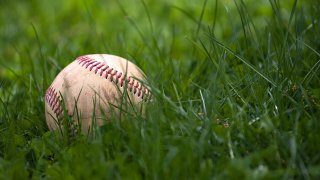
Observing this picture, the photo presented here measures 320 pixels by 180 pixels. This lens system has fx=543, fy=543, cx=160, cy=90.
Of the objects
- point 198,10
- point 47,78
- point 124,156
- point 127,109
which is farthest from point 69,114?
point 198,10

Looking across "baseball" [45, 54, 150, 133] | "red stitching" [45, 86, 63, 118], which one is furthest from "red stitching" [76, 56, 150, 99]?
"red stitching" [45, 86, 63, 118]

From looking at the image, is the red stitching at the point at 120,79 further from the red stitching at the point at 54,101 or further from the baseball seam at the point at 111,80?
the red stitching at the point at 54,101

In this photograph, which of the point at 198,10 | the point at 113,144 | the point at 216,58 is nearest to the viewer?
the point at 113,144

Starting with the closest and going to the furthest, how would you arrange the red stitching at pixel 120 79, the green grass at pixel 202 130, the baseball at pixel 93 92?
the green grass at pixel 202 130 < the baseball at pixel 93 92 < the red stitching at pixel 120 79

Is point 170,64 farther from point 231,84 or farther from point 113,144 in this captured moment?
point 113,144

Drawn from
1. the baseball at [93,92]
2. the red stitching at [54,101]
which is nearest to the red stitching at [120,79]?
the baseball at [93,92]

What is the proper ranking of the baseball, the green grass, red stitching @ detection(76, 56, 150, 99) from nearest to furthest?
1. the green grass
2. the baseball
3. red stitching @ detection(76, 56, 150, 99)

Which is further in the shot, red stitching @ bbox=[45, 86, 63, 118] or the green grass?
red stitching @ bbox=[45, 86, 63, 118]

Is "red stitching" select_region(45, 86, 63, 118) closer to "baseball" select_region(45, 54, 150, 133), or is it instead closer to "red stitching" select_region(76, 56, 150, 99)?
"baseball" select_region(45, 54, 150, 133)

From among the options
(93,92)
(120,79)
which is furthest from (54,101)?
(120,79)
